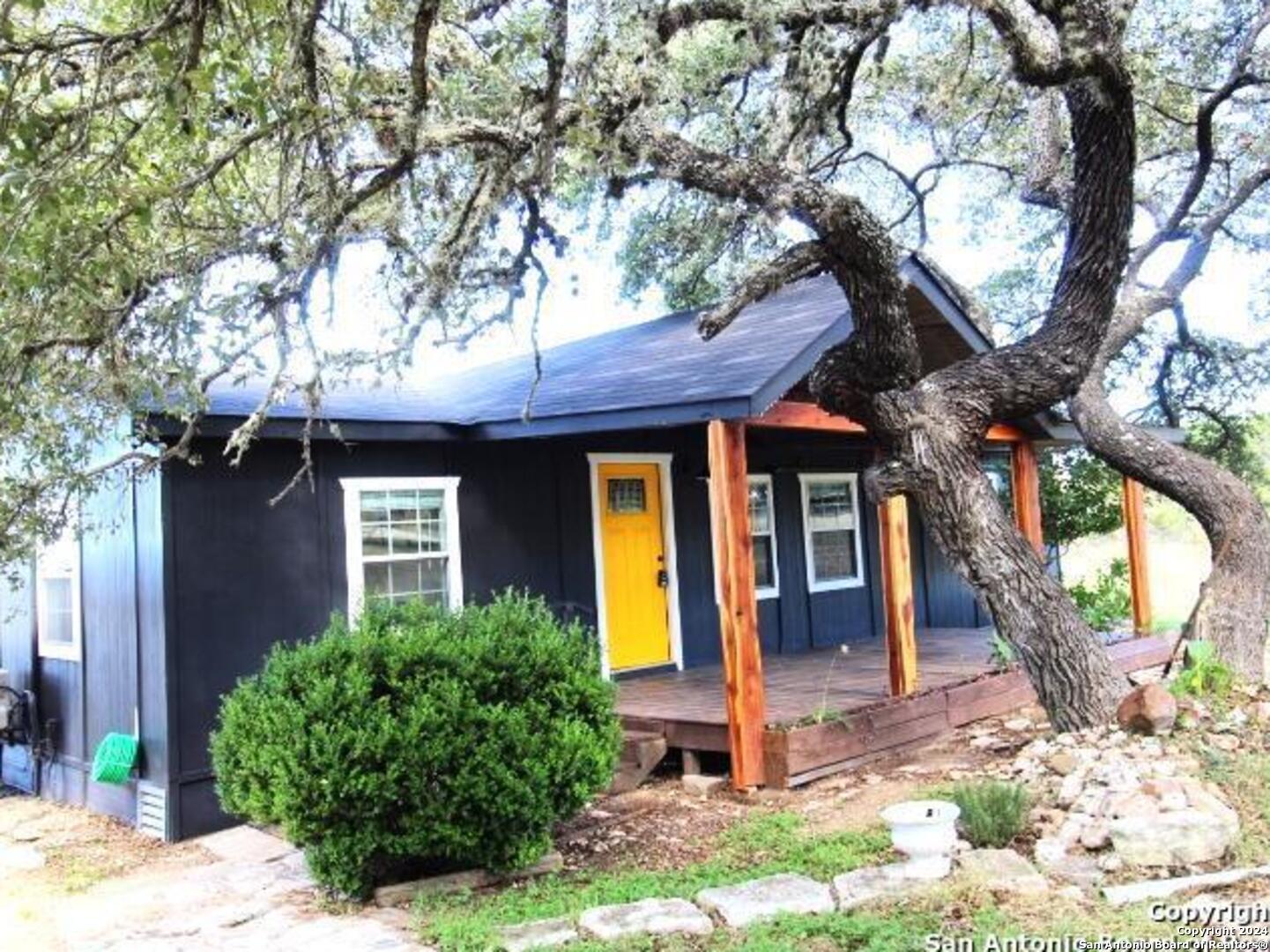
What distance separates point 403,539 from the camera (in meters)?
7.83

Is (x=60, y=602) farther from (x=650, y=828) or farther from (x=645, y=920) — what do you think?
(x=645, y=920)

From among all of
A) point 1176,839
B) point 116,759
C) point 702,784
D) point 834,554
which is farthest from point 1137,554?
point 116,759

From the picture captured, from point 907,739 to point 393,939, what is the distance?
164 inches

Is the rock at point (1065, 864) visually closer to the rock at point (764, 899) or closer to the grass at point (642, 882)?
the grass at point (642, 882)

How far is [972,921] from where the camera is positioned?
3.83 m

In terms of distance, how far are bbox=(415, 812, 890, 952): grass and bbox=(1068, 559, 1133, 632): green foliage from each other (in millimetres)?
6361

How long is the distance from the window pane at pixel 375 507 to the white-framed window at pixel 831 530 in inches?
203

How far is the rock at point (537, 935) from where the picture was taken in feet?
13.0

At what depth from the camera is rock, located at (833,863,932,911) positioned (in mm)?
4176

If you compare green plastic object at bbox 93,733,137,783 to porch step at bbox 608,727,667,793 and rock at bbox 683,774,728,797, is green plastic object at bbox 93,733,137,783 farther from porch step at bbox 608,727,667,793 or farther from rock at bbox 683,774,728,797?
rock at bbox 683,774,728,797

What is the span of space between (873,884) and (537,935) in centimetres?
139

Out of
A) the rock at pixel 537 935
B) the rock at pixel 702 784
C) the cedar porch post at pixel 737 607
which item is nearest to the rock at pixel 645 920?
the rock at pixel 537 935

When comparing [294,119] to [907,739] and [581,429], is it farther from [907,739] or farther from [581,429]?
[907,739]

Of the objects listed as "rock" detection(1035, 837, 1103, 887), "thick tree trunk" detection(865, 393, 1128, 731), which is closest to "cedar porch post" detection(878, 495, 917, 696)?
"thick tree trunk" detection(865, 393, 1128, 731)
